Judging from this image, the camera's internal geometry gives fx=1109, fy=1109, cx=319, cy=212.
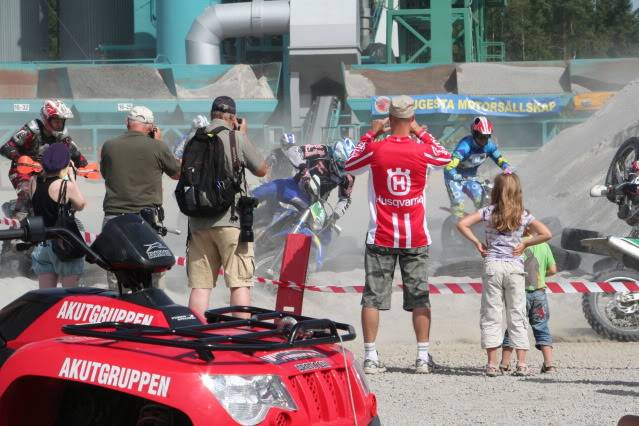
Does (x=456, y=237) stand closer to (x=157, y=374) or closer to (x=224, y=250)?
(x=224, y=250)

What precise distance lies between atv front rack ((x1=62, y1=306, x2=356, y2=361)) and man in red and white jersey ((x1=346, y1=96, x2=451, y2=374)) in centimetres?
358

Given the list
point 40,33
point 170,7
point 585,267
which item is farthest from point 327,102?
point 585,267

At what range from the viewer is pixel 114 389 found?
11.2 feet

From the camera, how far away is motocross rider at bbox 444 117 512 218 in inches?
508

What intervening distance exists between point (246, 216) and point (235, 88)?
24.2 metres

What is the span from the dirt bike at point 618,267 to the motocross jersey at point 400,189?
1382mm

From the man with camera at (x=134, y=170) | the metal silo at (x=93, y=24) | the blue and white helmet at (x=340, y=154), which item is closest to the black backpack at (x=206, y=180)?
the man with camera at (x=134, y=170)

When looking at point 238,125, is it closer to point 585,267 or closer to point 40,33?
point 585,267

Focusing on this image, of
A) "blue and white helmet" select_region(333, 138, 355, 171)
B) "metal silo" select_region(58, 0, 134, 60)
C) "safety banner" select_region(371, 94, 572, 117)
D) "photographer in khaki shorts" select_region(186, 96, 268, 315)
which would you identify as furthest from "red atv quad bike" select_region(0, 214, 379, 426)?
"metal silo" select_region(58, 0, 134, 60)

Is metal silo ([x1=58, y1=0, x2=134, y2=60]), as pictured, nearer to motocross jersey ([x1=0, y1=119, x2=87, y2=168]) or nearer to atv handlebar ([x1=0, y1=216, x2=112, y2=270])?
motocross jersey ([x1=0, y1=119, x2=87, y2=168])

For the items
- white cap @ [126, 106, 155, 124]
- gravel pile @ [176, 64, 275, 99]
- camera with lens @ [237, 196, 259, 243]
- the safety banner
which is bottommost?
camera with lens @ [237, 196, 259, 243]

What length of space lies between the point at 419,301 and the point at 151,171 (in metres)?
2.14

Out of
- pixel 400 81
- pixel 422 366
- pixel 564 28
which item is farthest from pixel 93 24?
pixel 422 366

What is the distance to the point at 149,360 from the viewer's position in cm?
337
